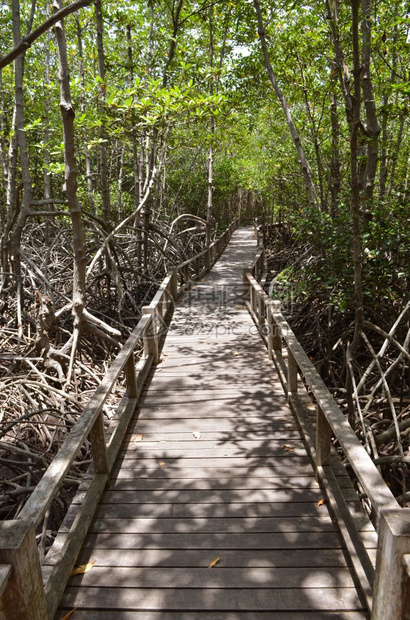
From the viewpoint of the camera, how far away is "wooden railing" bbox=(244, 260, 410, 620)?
1528 millimetres

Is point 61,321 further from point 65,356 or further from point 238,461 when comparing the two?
point 238,461

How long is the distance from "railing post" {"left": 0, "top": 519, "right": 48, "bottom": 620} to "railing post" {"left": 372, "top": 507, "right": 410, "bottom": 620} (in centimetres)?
122

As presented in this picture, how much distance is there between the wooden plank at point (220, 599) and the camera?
2.01m

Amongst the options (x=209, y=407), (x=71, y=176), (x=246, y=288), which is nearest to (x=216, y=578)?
(x=209, y=407)

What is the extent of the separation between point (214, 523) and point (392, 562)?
A: 1.22 metres

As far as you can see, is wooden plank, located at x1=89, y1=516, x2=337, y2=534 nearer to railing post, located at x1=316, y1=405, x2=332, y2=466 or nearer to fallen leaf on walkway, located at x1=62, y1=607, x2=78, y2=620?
railing post, located at x1=316, y1=405, x2=332, y2=466

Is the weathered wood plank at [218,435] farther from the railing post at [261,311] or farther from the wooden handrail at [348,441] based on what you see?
the railing post at [261,311]

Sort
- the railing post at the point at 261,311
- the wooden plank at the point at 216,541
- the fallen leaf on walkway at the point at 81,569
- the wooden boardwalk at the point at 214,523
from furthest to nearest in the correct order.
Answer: the railing post at the point at 261,311, the wooden plank at the point at 216,541, the fallen leaf on walkway at the point at 81,569, the wooden boardwalk at the point at 214,523

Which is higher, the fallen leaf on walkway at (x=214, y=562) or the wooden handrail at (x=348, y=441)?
the wooden handrail at (x=348, y=441)

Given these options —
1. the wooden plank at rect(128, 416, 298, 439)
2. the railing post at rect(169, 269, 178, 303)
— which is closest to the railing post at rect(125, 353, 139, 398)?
the wooden plank at rect(128, 416, 298, 439)

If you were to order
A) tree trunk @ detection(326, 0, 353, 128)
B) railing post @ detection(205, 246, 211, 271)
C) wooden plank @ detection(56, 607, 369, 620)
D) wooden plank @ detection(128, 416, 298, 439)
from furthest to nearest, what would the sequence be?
railing post @ detection(205, 246, 211, 271) < tree trunk @ detection(326, 0, 353, 128) < wooden plank @ detection(128, 416, 298, 439) < wooden plank @ detection(56, 607, 369, 620)

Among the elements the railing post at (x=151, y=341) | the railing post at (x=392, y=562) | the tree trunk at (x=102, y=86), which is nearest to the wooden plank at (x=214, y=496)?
the railing post at (x=392, y=562)

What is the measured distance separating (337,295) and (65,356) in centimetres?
325

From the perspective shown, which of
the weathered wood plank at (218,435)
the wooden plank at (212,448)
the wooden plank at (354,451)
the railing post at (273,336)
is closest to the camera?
the wooden plank at (354,451)
